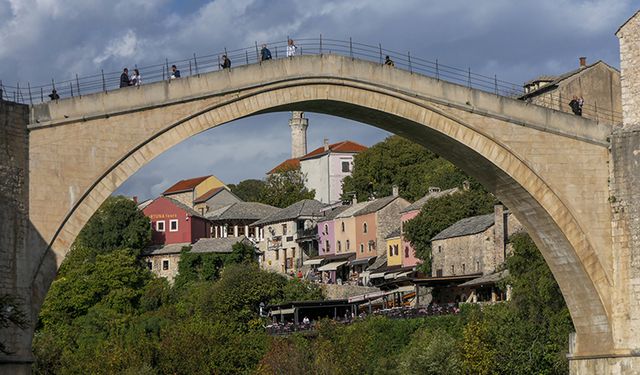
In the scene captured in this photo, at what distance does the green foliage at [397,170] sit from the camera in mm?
93000

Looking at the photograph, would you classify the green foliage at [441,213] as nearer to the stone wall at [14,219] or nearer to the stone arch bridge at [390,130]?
the stone arch bridge at [390,130]

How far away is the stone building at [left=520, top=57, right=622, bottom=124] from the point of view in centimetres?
3725

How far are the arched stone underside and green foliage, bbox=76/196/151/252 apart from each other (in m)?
63.6

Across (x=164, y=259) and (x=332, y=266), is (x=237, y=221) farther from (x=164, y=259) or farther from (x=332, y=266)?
(x=332, y=266)

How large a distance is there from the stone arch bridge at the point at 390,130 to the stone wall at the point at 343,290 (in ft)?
143

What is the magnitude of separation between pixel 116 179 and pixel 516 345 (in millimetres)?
21530

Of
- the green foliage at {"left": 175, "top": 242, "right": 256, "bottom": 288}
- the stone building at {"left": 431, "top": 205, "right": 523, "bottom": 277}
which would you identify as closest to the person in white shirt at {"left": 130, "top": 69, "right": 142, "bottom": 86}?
the stone building at {"left": 431, "top": 205, "right": 523, "bottom": 277}

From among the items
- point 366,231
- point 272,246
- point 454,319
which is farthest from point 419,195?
point 454,319

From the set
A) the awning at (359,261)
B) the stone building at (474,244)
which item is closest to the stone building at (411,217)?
the awning at (359,261)

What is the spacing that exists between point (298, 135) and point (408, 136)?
101m

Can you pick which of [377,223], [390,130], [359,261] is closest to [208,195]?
[359,261]

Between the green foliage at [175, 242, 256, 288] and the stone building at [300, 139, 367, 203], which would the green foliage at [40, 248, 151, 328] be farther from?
the stone building at [300, 139, 367, 203]

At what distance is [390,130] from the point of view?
33188 millimetres

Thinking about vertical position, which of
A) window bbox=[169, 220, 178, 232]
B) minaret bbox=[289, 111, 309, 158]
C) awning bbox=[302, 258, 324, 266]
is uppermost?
minaret bbox=[289, 111, 309, 158]
